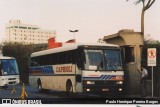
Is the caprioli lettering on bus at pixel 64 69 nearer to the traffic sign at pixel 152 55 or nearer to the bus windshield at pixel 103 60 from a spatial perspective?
the bus windshield at pixel 103 60

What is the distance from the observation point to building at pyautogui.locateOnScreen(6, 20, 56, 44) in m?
11.2

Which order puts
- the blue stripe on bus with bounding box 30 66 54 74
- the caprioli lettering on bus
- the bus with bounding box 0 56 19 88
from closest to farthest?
1. the bus with bounding box 0 56 19 88
2. the caprioli lettering on bus
3. the blue stripe on bus with bounding box 30 66 54 74

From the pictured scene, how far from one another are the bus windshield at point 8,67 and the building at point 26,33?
1.42 feet

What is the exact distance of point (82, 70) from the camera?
1138 centimetres

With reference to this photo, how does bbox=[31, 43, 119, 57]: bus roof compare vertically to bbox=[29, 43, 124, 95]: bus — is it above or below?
above

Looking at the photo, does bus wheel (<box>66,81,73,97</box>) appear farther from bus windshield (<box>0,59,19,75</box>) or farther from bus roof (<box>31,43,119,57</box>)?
bus windshield (<box>0,59,19,75</box>)

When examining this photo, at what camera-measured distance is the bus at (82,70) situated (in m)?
11.4

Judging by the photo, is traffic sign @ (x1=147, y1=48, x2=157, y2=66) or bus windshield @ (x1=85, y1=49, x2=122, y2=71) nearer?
→ traffic sign @ (x1=147, y1=48, x2=157, y2=66)

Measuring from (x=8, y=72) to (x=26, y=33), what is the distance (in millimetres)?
955

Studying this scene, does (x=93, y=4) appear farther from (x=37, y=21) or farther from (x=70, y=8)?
(x=37, y=21)

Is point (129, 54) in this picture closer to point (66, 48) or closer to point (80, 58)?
point (80, 58)

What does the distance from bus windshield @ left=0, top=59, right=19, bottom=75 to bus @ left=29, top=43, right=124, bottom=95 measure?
1.05ft

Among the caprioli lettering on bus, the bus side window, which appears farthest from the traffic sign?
the caprioli lettering on bus

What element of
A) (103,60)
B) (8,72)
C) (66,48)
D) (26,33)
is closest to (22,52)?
(26,33)
